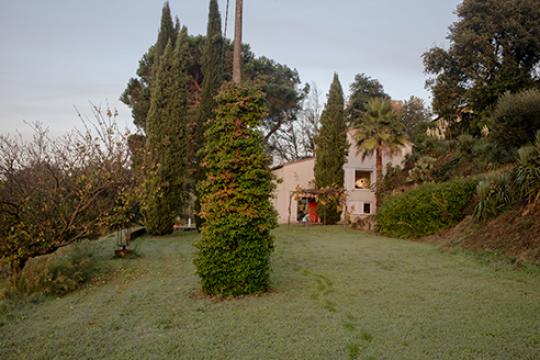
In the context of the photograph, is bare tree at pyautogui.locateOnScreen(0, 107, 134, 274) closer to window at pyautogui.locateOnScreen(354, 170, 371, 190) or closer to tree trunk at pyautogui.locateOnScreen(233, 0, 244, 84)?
tree trunk at pyautogui.locateOnScreen(233, 0, 244, 84)

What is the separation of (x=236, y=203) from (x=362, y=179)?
23.5 metres

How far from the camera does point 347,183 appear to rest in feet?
90.7

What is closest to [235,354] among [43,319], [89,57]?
[43,319]

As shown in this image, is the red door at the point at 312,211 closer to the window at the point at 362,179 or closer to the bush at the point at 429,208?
the window at the point at 362,179

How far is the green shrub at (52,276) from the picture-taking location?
669cm

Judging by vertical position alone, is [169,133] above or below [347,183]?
above

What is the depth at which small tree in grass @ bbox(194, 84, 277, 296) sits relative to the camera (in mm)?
6035

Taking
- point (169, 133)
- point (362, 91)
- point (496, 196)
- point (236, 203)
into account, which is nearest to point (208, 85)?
point (169, 133)

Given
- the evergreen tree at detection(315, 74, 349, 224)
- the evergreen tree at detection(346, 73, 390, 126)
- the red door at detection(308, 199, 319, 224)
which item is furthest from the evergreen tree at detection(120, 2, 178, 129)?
the evergreen tree at detection(346, 73, 390, 126)

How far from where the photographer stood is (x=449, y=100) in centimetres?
2622

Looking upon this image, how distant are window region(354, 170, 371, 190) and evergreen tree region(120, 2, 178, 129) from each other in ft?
48.6

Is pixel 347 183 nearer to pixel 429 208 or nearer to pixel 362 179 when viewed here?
pixel 362 179

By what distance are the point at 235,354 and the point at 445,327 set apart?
87.1 inches

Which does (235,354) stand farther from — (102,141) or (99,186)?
(102,141)
